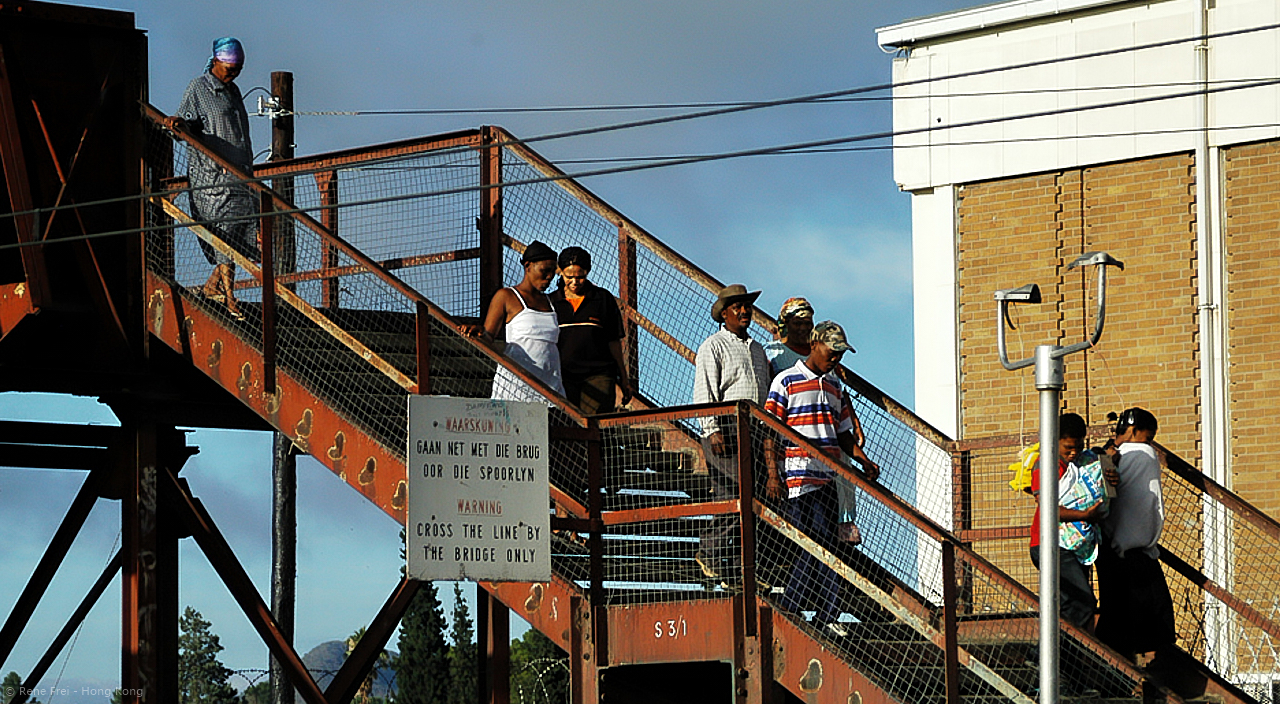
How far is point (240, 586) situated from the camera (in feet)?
42.4

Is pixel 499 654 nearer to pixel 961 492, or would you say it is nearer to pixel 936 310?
pixel 961 492

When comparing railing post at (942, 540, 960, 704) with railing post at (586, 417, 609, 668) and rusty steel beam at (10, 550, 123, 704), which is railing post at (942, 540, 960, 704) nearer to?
railing post at (586, 417, 609, 668)

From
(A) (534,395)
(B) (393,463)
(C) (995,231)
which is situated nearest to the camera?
(A) (534,395)

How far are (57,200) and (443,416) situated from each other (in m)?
4.26

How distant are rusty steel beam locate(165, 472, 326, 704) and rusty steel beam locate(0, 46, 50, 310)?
1670mm

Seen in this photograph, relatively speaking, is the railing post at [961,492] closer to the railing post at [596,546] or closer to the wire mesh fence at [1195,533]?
the wire mesh fence at [1195,533]

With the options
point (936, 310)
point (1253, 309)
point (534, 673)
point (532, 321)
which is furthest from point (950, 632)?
point (534, 673)

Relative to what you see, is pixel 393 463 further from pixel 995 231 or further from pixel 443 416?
pixel 995 231

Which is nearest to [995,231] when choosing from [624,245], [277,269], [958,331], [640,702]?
[958,331]

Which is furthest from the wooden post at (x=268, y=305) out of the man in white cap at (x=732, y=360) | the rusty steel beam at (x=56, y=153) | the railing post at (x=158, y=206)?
the man in white cap at (x=732, y=360)

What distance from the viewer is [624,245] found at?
12.8 m

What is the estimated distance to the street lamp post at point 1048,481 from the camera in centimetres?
862

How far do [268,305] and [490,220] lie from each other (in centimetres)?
186

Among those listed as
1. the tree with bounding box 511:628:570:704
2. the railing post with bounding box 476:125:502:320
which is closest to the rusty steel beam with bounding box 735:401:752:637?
the railing post with bounding box 476:125:502:320
